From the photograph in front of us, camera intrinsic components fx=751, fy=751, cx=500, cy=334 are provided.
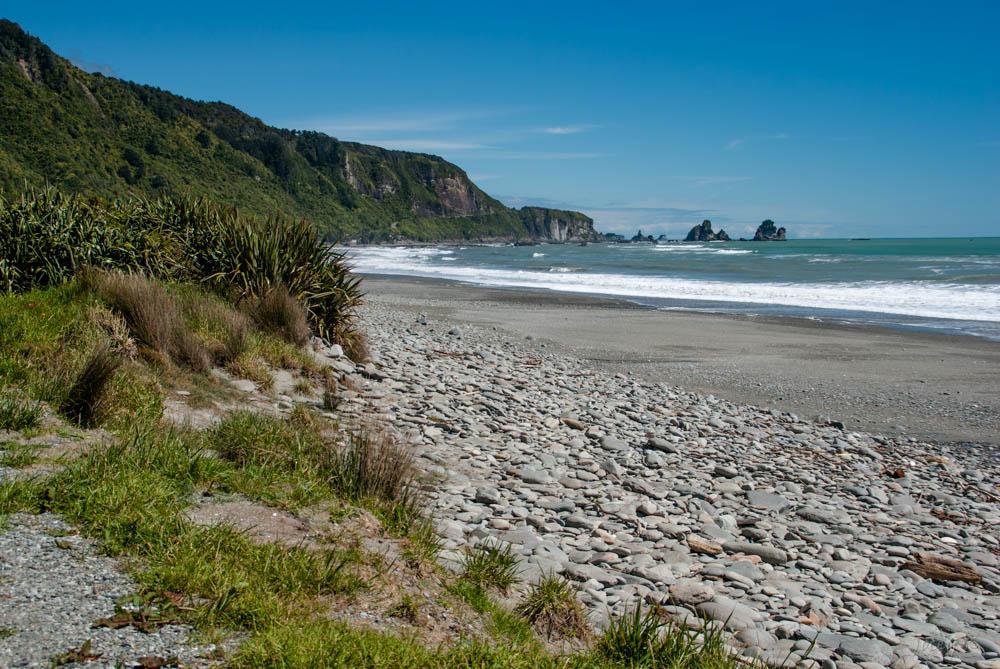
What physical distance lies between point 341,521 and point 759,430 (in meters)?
6.78

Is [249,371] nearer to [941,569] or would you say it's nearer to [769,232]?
[941,569]

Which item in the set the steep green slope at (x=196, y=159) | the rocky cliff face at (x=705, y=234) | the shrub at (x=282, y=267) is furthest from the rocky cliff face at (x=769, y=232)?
the shrub at (x=282, y=267)

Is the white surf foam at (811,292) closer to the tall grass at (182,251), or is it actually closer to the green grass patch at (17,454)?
the tall grass at (182,251)

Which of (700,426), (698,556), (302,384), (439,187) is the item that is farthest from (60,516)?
(439,187)

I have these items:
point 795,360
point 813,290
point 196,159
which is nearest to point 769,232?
point 196,159

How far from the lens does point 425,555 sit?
13.6 feet

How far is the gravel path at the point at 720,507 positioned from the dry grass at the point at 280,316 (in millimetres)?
654

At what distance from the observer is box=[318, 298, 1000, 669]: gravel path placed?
4648mm

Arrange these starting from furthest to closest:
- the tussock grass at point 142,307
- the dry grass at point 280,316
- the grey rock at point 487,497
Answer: the dry grass at point 280,316 → the tussock grass at point 142,307 → the grey rock at point 487,497

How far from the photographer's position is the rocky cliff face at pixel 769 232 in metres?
176

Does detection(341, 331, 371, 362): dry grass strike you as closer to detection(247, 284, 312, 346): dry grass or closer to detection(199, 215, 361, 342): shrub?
detection(199, 215, 361, 342): shrub

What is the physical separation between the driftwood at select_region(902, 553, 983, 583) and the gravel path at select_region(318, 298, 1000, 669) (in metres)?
0.05

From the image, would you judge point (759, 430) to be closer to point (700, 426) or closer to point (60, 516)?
point (700, 426)

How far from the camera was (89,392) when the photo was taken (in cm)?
551
